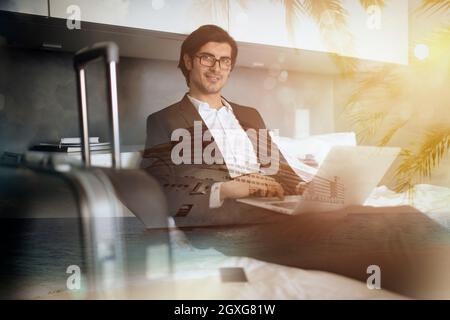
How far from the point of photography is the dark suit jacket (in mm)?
1352

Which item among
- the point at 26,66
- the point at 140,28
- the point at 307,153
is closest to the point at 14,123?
the point at 26,66

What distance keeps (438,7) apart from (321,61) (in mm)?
471

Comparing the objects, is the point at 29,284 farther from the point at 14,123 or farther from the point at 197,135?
the point at 197,135

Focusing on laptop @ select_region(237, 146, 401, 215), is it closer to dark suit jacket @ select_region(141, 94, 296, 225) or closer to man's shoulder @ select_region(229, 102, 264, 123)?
dark suit jacket @ select_region(141, 94, 296, 225)

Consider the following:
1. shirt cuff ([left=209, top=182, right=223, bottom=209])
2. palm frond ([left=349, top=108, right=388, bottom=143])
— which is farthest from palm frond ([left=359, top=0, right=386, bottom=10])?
shirt cuff ([left=209, top=182, right=223, bottom=209])

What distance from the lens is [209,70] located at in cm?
144

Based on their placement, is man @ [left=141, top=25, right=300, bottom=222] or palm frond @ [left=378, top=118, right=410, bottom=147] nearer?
man @ [left=141, top=25, right=300, bottom=222]

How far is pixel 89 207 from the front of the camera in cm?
103

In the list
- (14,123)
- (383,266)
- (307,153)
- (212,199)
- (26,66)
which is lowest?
(383,266)

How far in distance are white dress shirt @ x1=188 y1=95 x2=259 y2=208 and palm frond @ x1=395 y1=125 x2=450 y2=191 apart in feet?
1.70

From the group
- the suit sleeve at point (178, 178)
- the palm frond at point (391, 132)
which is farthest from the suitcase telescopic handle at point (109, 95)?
the palm frond at point (391, 132)

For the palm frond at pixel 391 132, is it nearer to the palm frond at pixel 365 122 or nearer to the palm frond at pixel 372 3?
the palm frond at pixel 365 122

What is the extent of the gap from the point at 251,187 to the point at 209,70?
415 millimetres

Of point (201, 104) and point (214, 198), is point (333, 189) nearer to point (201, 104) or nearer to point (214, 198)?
point (214, 198)
